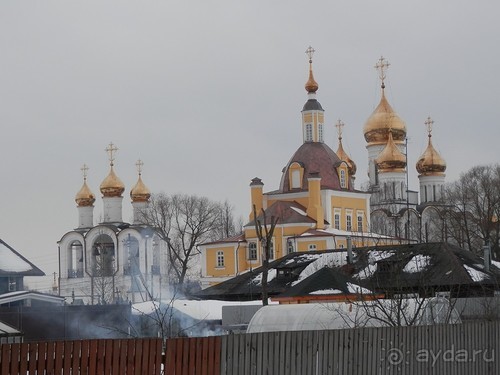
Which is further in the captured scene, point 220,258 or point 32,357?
point 220,258

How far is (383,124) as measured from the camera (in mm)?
99062

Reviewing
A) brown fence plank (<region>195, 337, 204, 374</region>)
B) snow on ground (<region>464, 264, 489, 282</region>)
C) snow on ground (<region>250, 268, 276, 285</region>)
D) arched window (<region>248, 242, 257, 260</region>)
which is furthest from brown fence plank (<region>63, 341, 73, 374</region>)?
arched window (<region>248, 242, 257, 260</region>)

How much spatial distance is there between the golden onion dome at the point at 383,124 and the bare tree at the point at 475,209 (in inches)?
248

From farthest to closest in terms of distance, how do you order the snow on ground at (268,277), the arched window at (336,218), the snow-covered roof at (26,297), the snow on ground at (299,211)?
1. the arched window at (336,218)
2. the snow on ground at (299,211)
3. the snow on ground at (268,277)
4. the snow-covered roof at (26,297)

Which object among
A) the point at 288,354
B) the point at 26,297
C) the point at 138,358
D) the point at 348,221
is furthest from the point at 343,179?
the point at 138,358

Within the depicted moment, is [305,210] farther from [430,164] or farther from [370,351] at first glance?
[370,351]

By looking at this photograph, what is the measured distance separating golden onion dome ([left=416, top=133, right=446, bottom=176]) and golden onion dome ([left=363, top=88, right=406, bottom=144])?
2451 millimetres

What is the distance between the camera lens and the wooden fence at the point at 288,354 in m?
14.7

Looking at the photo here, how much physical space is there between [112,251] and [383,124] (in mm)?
25267

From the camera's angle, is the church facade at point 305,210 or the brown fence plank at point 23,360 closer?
the brown fence plank at point 23,360

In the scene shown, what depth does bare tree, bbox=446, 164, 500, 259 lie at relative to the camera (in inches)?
2867

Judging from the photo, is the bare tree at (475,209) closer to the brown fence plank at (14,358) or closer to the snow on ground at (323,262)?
the snow on ground at (323,262)

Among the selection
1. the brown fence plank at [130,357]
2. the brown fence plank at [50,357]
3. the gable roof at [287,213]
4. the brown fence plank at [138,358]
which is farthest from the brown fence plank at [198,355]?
the gable roof at [287,213]

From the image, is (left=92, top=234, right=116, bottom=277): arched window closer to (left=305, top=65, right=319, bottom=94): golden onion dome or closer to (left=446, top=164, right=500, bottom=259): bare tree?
(left=305, top=65, right=319, bottom=94): golden onion dome
